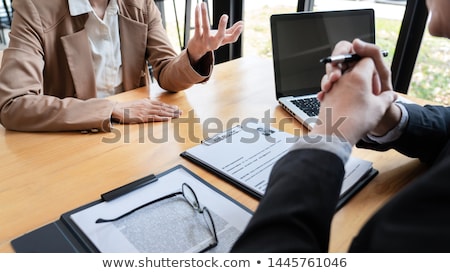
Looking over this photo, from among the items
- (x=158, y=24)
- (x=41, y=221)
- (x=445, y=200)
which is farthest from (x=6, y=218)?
(x=158, y=24)

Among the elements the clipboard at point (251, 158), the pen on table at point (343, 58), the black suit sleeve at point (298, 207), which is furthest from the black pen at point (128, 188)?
the pen on table at point (343, 58)

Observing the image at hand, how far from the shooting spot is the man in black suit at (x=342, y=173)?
0.36 meters

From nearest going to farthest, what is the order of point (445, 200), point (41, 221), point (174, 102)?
point (445, 200)
point (41, 221)
point (174, 102)

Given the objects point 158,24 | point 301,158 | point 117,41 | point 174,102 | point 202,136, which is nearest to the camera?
point 301,158

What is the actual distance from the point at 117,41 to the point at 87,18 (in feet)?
0.48

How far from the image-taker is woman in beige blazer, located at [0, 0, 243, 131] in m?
0.94

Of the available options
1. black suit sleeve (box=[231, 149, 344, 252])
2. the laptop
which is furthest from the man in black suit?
the laptop

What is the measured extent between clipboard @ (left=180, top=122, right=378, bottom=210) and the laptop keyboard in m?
0.15

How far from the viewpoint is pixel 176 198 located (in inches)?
25.9

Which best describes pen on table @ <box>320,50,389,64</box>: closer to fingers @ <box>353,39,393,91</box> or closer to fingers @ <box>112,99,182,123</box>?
fingers @ <box>353,39,393,91</box>

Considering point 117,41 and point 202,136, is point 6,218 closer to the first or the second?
point 202,136

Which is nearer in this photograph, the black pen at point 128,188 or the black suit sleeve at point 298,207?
the black suit sleeve at point 298,207

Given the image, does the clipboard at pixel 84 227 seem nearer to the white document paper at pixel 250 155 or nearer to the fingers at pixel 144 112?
the white document paper at pixel 250 155

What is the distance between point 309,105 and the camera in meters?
1.04
